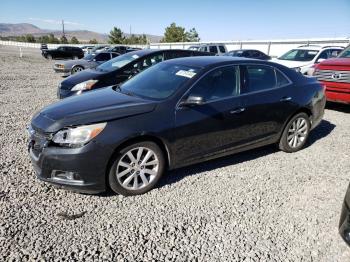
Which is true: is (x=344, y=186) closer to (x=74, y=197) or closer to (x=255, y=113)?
(x=255, y=113)

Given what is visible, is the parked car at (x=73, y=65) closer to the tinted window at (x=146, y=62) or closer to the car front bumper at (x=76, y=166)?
the tinted window at (x=146, y=62)

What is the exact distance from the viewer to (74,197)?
12.6 feet

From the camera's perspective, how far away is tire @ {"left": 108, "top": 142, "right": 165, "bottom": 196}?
3744 mm

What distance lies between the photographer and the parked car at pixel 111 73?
761 cm

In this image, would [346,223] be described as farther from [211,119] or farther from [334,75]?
[334,75]

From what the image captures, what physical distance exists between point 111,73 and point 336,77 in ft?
18.4

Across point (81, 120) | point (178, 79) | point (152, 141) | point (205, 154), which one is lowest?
point (205, 154)

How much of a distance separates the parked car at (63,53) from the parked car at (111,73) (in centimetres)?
2749

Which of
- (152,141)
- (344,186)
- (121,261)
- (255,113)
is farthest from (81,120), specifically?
(344,186)

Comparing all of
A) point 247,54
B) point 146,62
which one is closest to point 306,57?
point 247,54

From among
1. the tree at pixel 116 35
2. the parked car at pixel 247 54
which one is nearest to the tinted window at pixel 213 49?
the parked car at pixel 247 54

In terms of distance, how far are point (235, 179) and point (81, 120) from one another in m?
2.16

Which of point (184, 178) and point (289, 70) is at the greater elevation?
point (289, 70)

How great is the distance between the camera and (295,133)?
5484mm
